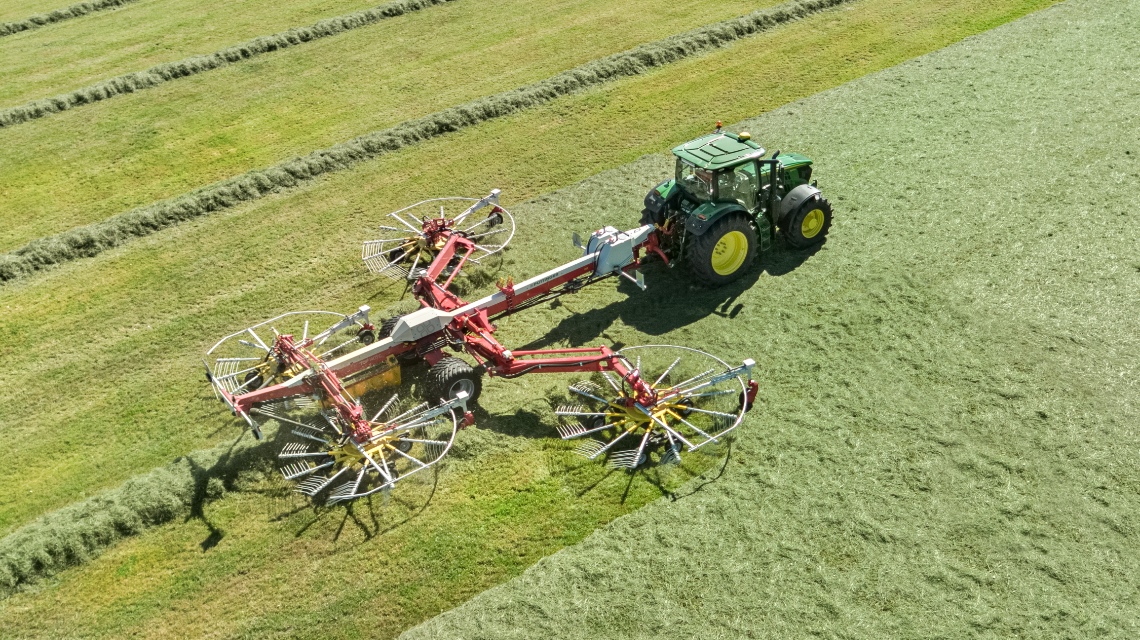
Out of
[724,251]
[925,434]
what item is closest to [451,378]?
[724,251]

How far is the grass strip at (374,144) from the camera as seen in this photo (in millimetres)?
17422

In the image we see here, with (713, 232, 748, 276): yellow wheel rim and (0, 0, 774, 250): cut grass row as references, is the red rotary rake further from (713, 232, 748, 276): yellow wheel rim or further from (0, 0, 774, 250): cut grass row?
(0, 0, 774, 250): cut grass row

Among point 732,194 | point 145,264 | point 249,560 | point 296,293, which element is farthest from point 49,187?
point 732,194

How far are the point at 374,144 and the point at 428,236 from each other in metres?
5.18

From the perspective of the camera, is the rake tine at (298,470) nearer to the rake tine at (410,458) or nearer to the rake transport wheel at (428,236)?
the rake tine at (410,458)

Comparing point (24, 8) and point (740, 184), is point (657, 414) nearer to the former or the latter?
point (740, 184)

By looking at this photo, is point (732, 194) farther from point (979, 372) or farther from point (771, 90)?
point (771, 90)

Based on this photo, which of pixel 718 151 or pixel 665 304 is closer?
pixel 718 151

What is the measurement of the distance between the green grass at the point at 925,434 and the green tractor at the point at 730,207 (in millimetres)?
721

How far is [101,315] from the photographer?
51.5 feet

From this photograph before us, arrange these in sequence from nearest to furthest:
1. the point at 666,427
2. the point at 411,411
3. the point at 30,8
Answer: the point at 666,427 → the point at 411,411 → the point at 30,8

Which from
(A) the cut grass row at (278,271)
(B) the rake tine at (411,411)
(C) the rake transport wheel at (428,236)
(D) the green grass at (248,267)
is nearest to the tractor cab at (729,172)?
(A) the cut grass row at (278,271)

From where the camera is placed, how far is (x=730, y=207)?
14.3m

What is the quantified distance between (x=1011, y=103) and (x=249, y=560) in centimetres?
1898
